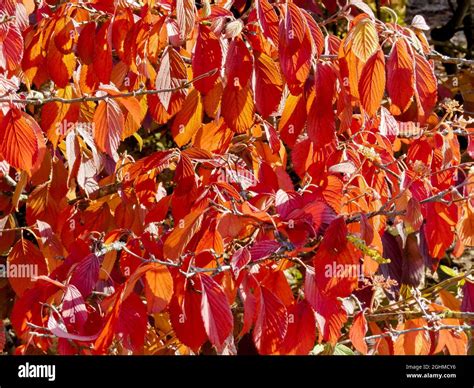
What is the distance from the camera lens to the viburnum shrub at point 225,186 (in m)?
1.26

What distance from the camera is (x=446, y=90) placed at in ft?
8.33

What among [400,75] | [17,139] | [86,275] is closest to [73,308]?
[86,275]

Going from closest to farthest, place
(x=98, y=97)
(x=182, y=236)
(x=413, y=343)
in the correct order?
1. (x=182, y=236)
2. (x=98, y=97)
3. (x=413, y=343)

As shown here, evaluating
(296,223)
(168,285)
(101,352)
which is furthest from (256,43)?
(101,352)

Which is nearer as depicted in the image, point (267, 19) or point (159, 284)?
point (159, 284)

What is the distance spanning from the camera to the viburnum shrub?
49.6 inches

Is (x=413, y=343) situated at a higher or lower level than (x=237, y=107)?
lower

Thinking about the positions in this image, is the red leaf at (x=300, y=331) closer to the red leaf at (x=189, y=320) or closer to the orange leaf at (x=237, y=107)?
the red leaf at (x=189, y=320)

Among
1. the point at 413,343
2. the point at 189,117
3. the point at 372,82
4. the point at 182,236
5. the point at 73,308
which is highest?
the point at 372,82

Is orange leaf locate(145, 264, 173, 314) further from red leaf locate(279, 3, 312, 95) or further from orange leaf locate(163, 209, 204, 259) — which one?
red leaf locate(279, 3, 312, 95)

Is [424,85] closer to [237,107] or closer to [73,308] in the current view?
[237,107]

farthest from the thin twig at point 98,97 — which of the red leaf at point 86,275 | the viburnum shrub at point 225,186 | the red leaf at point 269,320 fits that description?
the red leaf at point 269,320

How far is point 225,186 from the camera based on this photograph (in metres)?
1.32

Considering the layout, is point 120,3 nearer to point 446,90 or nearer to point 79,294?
point 79,294
